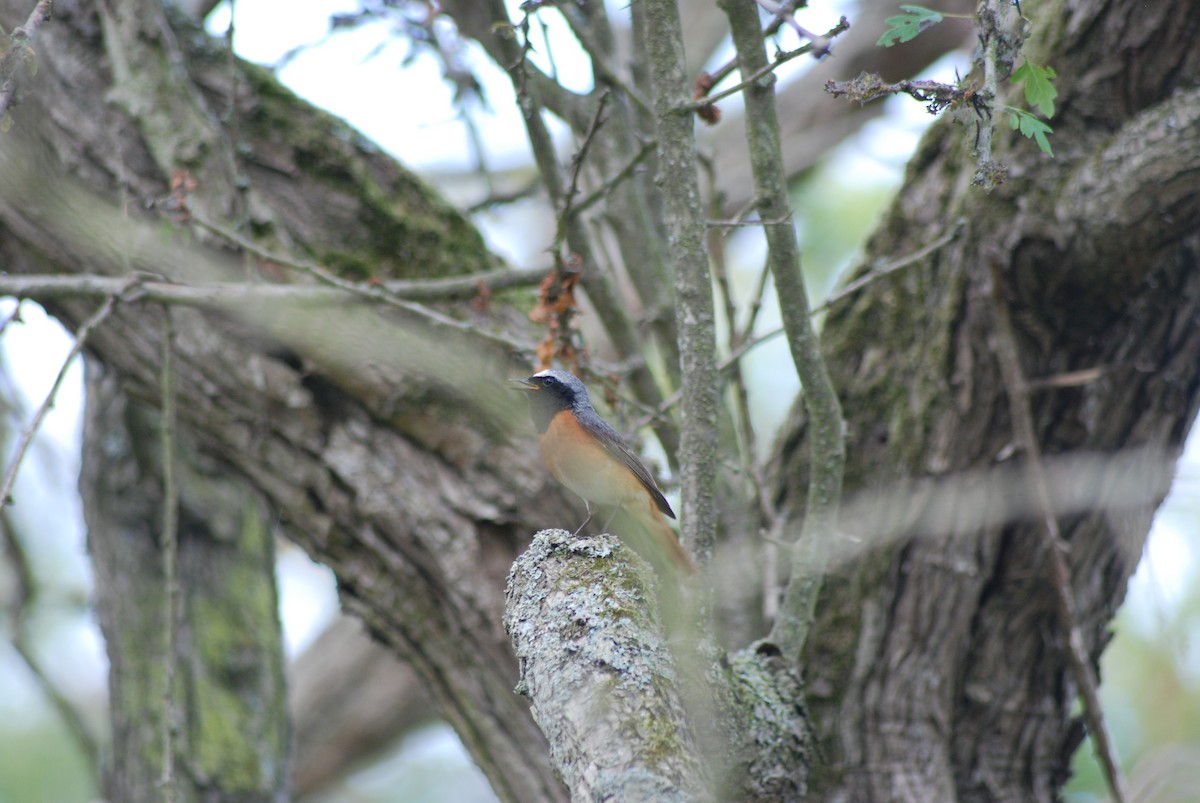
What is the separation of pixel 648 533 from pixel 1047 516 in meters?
1.51

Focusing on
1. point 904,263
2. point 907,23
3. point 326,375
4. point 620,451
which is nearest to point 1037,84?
point 907,23

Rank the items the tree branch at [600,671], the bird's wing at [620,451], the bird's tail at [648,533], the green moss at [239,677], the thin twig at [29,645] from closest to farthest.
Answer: the tree branch at [600,671]
the bird's wing at [620,451]
the bird's tail at [648,533]
the green moss at [239,677]
the thin twig at [29,645]

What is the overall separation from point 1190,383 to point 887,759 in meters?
1.85

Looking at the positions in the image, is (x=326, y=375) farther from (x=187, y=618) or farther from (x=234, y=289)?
(x=187, y=618)

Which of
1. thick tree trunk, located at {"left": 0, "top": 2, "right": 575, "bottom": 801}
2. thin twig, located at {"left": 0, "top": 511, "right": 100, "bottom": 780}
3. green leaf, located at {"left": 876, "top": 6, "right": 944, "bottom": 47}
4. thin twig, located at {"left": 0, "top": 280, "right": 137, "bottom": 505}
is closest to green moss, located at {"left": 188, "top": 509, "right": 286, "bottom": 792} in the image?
thin twig, located at {"left": 0, "top": 511, "right": 100, "bottom": 780}

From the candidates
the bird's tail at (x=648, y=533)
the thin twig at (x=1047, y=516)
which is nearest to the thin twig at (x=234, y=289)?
the bird's tail at (x=648, y=533)

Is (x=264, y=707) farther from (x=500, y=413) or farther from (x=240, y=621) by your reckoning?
(x=500, y=413)

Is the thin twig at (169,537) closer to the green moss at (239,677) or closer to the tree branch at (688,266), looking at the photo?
the green moss at (239,677)

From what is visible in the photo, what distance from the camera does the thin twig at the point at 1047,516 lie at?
12.3 feet

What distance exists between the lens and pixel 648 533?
166 inches

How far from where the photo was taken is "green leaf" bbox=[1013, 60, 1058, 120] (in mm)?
2541

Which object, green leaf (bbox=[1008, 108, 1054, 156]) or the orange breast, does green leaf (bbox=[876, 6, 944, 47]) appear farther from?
the orange breast

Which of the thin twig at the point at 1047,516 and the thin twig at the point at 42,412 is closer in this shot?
the thin twig at the point at 42,412

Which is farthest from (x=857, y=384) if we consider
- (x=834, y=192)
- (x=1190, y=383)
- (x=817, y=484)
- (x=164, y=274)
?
(x=834, y=192)
